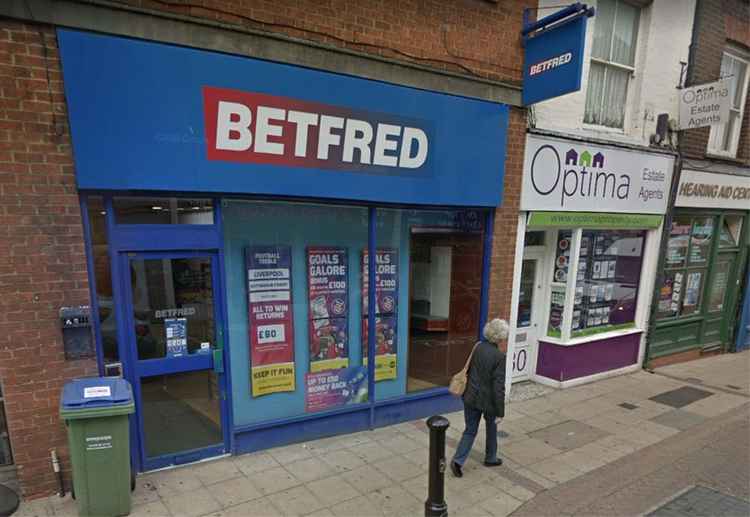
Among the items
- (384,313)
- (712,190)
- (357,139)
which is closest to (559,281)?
(384,313)

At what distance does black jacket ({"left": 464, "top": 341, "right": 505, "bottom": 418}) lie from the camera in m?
3.87

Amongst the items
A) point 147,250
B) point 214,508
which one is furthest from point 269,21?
point 214,508

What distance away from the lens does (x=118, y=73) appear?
10.7 ft

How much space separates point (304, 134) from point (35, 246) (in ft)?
7.93

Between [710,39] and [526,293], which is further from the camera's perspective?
[710,39]

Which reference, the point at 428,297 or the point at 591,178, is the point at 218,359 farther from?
the point at 591,178

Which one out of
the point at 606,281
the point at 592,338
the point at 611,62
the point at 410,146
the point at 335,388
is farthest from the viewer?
the point at 606,281

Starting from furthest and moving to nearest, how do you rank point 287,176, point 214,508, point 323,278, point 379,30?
point 323,278 < point 379,30 < point 287,176 < point 214,508

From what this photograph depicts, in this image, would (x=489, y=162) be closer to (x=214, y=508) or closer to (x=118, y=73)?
(x=118, y=73)

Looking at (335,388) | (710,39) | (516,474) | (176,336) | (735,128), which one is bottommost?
(516,474)

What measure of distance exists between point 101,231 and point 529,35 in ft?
17.3

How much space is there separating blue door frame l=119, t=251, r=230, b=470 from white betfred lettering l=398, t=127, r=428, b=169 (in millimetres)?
2263

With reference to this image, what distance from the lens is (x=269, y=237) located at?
4469mm

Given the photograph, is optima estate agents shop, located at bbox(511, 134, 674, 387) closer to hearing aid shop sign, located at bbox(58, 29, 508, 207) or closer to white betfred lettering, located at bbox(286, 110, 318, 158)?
hearing aid shop sign, located at bbox(58, 29, 508, 207)
